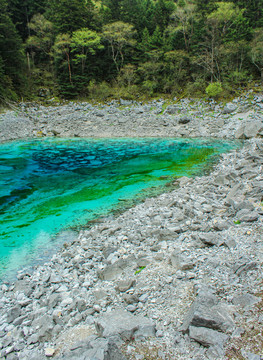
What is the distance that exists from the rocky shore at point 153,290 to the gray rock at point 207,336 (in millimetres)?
11

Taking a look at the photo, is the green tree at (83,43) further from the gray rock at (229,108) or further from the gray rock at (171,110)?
the gray rock at (229,108)

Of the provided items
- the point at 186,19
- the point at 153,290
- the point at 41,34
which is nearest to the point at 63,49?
the point at 41,34

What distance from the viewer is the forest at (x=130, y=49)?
33.8 metres

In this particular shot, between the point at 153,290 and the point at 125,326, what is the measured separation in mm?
979

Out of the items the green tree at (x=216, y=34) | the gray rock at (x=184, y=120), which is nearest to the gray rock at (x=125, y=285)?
the gray rock at (x=184, y=120)

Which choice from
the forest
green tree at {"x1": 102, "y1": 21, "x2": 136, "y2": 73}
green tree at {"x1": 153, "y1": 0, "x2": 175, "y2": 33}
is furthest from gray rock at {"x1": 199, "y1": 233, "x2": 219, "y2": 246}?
green tree at {"x1": 153, "y1": 0, "x2": 175, "y2": 33}

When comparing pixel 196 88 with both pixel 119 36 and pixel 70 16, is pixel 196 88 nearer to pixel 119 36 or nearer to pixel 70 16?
pixel 119 36

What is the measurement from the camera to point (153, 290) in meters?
3.92

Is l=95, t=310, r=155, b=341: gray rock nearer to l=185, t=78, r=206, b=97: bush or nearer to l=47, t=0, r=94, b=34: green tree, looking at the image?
l=185, t=78, r=206, b=97: bush

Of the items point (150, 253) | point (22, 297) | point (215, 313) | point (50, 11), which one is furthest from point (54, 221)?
point (50, 11)

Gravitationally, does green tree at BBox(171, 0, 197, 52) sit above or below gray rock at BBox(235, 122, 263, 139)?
above

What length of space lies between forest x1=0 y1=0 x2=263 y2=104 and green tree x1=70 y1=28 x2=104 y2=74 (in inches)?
6.8

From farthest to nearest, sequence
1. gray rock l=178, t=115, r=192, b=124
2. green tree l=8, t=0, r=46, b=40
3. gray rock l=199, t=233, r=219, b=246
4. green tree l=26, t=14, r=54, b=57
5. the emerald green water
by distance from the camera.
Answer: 1. green tree l=8, t=0, r=46, b=40
2. green tree l=26, t=14, r=54, b=57
3. gray rock l=178, t=115, r=192, b=124
4. the emerald green water
5. gray rock l=199, t=233, r=219, b=246

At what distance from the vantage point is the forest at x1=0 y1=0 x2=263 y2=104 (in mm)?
33781
